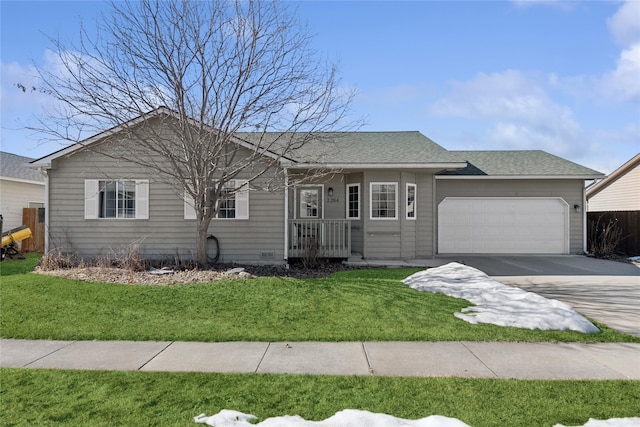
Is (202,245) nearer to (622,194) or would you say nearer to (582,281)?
(582,281)

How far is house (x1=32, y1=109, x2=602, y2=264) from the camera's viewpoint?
1191cm

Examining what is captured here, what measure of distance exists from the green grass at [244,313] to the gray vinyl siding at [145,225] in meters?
3.11

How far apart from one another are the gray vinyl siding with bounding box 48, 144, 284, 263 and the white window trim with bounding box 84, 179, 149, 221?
0.12 meters

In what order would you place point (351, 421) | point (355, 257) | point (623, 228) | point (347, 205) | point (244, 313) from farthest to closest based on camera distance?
Result: point (623, 228)
point (347, 205)
point (355, 257)
point (244, 313)
point (351, 421)

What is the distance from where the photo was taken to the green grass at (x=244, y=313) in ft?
18.2

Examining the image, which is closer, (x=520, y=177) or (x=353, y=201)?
(x=353, y=201)

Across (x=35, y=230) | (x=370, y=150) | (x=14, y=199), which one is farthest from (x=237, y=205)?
(x=14, y=199)

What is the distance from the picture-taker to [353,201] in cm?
1372

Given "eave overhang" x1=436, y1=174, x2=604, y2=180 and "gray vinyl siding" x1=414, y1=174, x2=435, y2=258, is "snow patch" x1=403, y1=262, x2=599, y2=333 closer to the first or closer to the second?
"gray vinyl siding" x1=414, y1=174, x2=435, y2=258

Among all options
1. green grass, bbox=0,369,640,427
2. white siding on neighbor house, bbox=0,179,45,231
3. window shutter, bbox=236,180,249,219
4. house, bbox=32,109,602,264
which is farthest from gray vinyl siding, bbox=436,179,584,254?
white siding on neighbor house, bbox=0,179,45,231

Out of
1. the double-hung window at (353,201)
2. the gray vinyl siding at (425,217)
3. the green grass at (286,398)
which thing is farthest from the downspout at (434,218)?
the green grass at (286,398)

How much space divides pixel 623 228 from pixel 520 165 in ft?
15.6

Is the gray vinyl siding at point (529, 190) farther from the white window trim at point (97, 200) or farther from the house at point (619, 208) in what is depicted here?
the white window trim at point (97, 200)

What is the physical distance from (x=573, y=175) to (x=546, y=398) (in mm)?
13658
